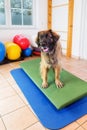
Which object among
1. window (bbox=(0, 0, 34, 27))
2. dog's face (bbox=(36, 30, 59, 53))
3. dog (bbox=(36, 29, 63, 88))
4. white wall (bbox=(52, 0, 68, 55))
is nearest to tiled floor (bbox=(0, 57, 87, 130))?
dog (bbox=(36, 29, 63, 88))

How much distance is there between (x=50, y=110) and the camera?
1487 mm

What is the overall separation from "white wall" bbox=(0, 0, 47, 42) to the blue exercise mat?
2.43 metres

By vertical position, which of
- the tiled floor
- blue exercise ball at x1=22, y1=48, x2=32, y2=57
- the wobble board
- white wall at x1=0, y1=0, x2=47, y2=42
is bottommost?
the tiled floor

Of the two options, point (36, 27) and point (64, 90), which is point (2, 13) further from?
point (64, 90)

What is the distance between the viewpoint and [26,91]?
1899 millimetres

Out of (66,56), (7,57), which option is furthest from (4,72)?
(66,56)

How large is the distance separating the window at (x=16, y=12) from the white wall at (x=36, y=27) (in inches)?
8.6

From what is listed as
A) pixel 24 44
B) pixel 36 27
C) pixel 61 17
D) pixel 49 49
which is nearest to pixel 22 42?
pixel 24 44

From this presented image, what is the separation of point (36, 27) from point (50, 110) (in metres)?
3.45

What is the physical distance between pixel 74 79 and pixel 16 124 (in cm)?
112

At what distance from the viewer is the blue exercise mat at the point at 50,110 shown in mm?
1306

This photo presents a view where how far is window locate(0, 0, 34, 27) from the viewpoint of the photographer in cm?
393

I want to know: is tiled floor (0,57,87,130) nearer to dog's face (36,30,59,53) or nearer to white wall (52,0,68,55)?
dog's face (36,30,59,53)

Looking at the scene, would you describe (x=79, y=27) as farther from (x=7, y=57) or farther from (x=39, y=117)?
(x=39, y=117)
